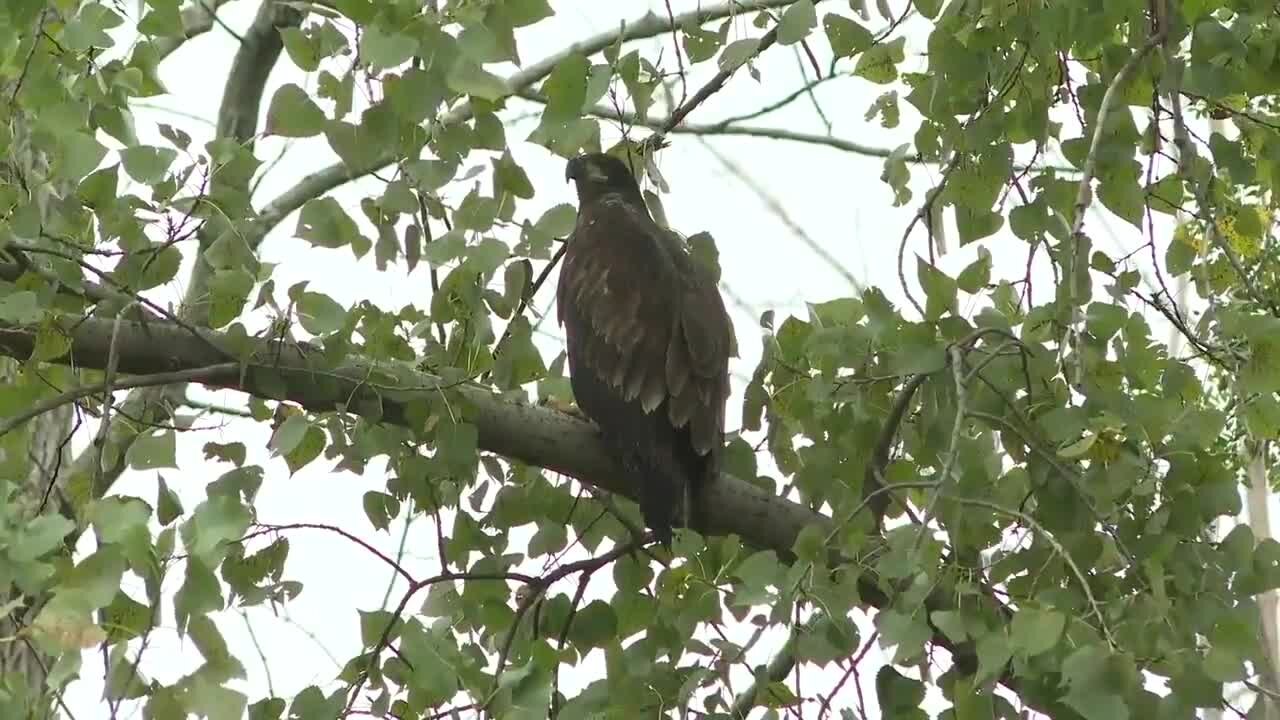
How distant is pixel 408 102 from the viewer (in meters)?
2.61

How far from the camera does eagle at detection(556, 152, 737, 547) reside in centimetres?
354

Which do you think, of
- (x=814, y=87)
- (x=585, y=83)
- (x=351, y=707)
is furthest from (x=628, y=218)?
(x=351, y=707)

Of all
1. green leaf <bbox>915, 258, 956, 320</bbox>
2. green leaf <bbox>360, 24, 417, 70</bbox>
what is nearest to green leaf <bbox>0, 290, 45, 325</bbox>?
green leaf <bbox>360, 24, 417, 70</bbox>

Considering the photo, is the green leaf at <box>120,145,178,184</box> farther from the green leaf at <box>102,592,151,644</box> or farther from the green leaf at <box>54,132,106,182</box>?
the green leaf at <box>102,592,151,644</box>

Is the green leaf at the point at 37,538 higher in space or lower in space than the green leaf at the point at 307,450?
lower

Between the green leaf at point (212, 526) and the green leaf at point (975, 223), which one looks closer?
the green leaf at point (212, 526)

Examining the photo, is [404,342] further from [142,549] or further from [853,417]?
[142,549]

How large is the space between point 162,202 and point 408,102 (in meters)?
0.48

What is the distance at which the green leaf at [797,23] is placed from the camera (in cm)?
288

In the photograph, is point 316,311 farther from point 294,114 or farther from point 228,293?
point 294,114

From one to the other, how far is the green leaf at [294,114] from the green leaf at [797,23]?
840 mm

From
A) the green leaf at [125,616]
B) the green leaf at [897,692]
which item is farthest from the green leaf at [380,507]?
the green leaf at [897,692]

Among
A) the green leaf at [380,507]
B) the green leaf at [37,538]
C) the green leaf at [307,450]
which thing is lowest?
the green leaf at [37,538]

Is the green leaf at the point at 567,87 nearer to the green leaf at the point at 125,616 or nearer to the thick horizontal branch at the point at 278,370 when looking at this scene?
the thick horizontal branch at the point at 278,370
